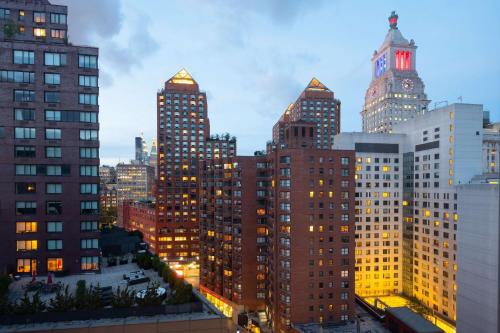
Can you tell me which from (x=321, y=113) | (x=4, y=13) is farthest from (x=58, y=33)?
(x=321, y=113)

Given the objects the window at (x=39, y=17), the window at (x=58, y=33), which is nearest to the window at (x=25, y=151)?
the window at (x=58, y=33)

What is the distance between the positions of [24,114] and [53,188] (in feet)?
41.0

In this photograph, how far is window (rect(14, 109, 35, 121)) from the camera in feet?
182

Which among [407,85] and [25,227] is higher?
[407,85]

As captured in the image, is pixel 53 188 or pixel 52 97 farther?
pixel 53 188

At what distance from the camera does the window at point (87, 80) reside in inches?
2298

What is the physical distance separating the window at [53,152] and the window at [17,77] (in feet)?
36.3

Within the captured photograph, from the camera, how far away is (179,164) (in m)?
Result: 157

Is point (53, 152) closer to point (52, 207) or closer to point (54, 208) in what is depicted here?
point (52, 207)

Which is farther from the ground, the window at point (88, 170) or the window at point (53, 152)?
the window at point (53, 152)

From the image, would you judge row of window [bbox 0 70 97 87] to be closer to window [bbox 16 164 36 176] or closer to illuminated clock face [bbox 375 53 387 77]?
window [bbox 16 164 36 176]

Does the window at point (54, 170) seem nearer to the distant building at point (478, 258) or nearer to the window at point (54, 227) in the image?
the window at point (54, 227)

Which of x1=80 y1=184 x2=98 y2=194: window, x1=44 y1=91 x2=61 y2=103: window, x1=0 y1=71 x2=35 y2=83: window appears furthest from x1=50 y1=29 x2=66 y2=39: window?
x1=80 y1=184 x2=98 y2=194: window

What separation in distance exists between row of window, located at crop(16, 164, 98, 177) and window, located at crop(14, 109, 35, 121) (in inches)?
295
